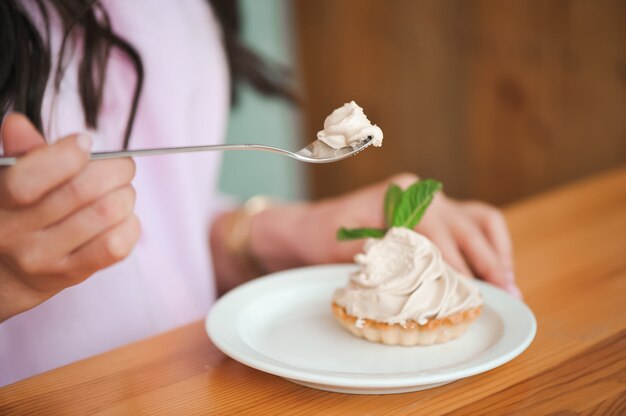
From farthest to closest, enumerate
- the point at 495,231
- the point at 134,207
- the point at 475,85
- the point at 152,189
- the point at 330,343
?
1. the point at 475,85
2. the point at 152,189
3. the point at 495,231
4. the point at 134,207
5. the point at 330,343

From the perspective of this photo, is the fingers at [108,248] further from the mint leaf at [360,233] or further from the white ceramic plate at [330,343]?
the mint leaf at [360,233]

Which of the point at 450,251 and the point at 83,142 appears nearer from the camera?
the point at 83,142

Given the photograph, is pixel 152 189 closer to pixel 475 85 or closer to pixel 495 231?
pixel 495 231

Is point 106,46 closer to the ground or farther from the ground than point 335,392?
farther from the ground

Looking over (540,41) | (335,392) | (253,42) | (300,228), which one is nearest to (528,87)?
(540,41)

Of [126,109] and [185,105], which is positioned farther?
[185,105]

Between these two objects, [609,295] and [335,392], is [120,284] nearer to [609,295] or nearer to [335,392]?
[335,392]

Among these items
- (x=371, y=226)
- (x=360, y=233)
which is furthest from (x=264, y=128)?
(x=360, y=233)
